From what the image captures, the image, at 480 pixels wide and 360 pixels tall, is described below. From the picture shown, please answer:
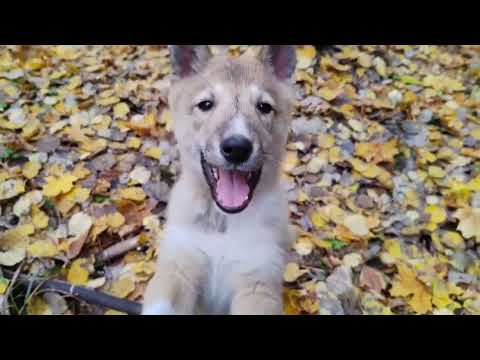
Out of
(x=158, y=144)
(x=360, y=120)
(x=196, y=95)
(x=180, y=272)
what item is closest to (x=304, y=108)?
(x=360, y=120)

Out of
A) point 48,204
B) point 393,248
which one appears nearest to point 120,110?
point 48,204

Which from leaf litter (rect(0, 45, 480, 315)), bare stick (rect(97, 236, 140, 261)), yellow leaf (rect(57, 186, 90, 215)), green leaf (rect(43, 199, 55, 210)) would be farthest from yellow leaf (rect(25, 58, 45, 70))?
bare stick (rect(97, 236, 140, 261))

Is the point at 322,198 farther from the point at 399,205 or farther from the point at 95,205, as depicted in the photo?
the point at 95,205

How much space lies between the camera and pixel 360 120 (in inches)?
198

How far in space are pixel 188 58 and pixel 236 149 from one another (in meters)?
0.89

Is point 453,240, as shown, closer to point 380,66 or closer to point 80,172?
point 380,66

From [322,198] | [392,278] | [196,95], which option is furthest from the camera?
[322,198]

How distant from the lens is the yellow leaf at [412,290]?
11.1 feet

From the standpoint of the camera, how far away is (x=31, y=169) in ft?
13.0

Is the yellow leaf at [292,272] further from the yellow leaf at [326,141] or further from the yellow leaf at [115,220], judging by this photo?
the yellow leaf at [326,141]

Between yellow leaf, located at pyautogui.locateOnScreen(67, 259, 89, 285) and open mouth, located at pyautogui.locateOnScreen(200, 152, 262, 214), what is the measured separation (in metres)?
1.18

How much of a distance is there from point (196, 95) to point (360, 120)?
8.28 feet

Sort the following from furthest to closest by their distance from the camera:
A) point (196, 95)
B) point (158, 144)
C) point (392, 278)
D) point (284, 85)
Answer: point (158, 144) < point (392, 278) < point (284, 85) < point (196, 95)

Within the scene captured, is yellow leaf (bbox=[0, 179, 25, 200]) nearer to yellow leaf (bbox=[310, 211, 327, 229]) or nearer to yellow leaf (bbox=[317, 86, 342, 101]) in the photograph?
yellow leaf (bbox=[310, 211, 327, 229])
